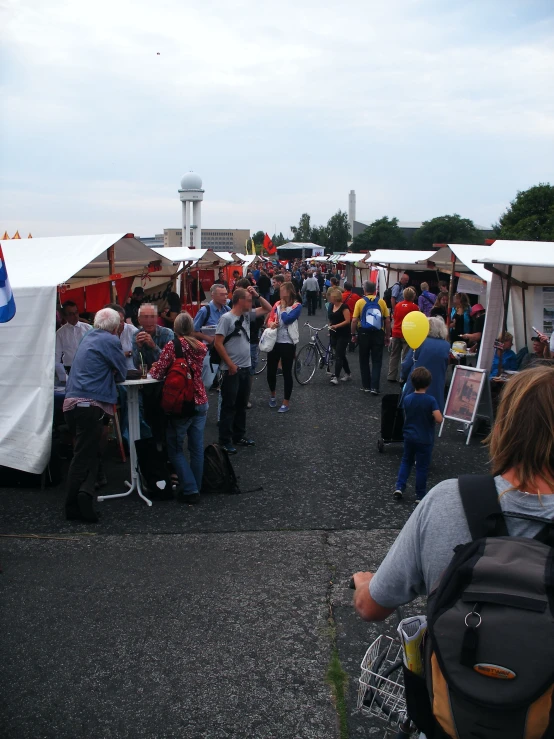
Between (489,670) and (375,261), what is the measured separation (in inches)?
653

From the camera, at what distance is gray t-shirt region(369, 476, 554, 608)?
1.68 m

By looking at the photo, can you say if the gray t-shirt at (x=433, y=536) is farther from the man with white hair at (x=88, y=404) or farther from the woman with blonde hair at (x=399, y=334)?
the woman with blonde hair at (x=399, y=334)

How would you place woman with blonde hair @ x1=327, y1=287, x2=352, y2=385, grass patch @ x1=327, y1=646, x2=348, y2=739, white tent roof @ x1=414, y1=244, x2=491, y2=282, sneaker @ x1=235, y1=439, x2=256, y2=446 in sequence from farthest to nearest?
woman with blonde hair @ x1=327, y1=287, x2=352, y2=385 → white tent roof @ x1=414, y1=244, x2=491, y2=282 → sneaker @ x1=235, y1=439, x2=256, y2=446 → grass patch @ x1=327, y1=646, x2=348, y2=739

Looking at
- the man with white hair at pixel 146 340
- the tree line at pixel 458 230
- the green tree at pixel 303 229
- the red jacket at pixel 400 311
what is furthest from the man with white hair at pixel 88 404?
the green tree at pixel 303 229

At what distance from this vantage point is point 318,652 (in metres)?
3.78

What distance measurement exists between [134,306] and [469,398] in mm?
6139

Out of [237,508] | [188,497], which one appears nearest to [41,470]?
[188,497]

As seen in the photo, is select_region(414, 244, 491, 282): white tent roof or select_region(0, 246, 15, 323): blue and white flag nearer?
select_region(0, 246, 15, 323): blue and white flag

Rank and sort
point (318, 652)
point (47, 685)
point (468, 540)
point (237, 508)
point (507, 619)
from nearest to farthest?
point (507, 619) → point (468, 540) → point (47, 685) → point (318, 652) → point (237, 508)

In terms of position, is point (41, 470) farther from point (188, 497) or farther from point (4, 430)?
point (188, 497)

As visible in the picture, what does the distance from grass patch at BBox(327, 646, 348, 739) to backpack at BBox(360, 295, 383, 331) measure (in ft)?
26.2

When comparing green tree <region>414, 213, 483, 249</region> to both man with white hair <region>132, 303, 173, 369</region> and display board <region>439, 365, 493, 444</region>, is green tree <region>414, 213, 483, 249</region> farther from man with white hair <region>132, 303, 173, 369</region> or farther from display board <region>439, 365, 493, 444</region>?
man with white hair <region>132, 303, 173, 369</region>

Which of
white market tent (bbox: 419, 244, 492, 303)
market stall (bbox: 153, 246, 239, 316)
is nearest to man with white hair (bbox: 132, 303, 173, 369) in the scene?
white market tent (bbox: 419, 244, 492, 303)

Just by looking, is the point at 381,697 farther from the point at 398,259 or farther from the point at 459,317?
the point at 398,259
